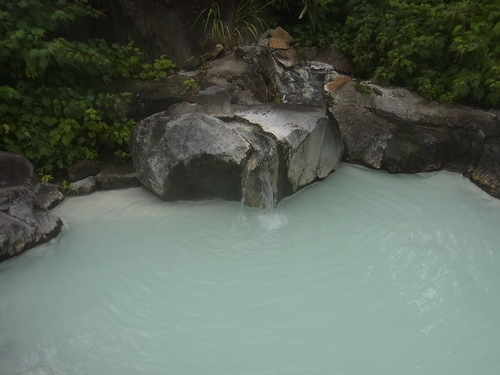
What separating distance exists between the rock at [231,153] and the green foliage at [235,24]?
7.30 ft

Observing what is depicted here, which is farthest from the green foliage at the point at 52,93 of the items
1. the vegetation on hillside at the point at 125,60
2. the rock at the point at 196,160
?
the rock at the point at 196,160

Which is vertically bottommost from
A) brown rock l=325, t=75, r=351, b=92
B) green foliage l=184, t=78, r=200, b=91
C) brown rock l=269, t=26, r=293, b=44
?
green foliage l=184, t=78, r=200, b=91

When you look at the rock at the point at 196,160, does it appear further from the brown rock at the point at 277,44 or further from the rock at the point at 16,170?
the brown rock at the point at 277,44

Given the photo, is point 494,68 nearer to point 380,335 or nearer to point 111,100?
point 380,335

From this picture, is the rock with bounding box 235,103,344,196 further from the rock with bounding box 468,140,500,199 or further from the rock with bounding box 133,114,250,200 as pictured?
the rock with bounding box 468,140,500,199

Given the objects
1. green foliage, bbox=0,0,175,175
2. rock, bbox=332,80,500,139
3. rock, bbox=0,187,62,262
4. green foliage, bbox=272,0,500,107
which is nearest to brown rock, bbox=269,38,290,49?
green foliage, bbox=272,0,500,107

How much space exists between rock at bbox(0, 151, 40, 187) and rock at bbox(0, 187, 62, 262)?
38 cm

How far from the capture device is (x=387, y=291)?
3617 millimetres

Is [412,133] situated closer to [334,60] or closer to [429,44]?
[429,44]

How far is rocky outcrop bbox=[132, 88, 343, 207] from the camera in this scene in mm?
4547

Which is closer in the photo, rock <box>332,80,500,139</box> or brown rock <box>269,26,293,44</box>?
rock <box>332,80,500,139</box>

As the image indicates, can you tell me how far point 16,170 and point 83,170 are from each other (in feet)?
2.40

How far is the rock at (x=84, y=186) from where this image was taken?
4.90 m

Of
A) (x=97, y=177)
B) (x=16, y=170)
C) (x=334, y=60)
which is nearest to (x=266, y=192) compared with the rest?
(x=97, y=177)
